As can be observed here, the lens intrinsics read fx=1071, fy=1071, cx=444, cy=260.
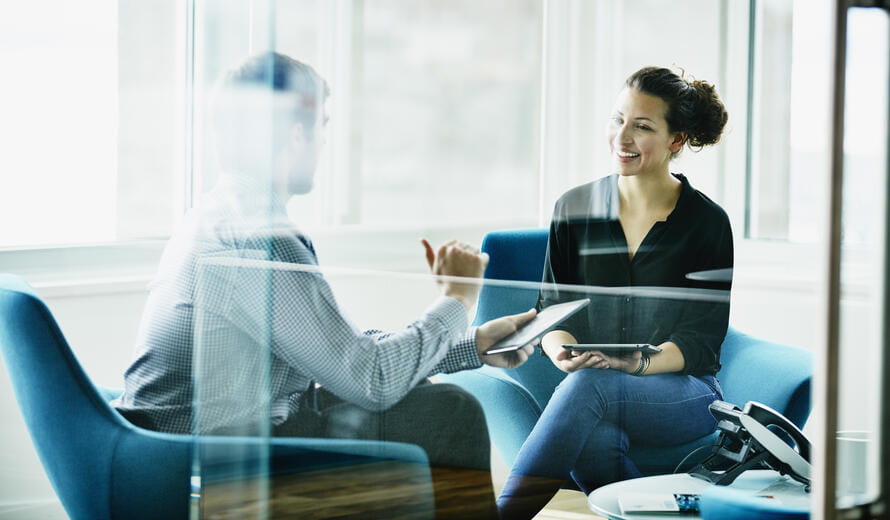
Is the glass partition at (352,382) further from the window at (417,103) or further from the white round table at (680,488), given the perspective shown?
the window at (417,103)

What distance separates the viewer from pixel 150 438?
6.81 ft

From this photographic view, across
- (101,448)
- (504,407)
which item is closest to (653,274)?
(504,407)

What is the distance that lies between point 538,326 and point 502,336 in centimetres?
7

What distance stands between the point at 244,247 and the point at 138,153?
102 centimetres

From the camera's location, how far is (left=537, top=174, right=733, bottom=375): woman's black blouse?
184 cm

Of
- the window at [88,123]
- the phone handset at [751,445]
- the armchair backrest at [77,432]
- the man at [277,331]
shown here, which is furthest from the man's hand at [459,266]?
the window at [88,123]

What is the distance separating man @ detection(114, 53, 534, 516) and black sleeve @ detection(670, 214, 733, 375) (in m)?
0.32

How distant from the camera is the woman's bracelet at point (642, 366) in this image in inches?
73.8

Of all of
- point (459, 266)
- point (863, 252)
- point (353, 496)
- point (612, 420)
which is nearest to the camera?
point (863, 252)

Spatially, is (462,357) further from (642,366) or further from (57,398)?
(57,398)

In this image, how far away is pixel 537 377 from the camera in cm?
194

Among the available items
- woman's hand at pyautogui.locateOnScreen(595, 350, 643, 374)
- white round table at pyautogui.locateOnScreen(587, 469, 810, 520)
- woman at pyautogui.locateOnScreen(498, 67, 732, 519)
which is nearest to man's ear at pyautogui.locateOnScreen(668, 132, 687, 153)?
woman at pyautogui.locateOnScreen(498, 67, 732, 519)

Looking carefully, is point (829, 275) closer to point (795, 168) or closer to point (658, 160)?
point (795, 168)

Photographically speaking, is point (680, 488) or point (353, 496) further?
point (353, 496)
